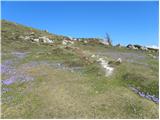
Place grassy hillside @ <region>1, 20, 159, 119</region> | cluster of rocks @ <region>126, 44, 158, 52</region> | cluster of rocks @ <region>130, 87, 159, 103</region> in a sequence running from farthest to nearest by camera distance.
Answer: cluster of rocks @ <region>126, 44, 158, 52</region> → cluster of rocks @ <region>130, 87, 159, 103</region> → grassy hillside @ <region>1, 20, 159, 119</region>

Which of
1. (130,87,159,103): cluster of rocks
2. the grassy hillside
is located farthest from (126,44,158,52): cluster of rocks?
(130,87,159,103): cluster of rocks

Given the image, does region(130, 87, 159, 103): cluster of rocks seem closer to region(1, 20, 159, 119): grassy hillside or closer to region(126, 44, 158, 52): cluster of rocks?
region(1, 20, 159, 119): grassy hillside

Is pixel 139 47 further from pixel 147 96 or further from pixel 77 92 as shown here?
pixel 77 92

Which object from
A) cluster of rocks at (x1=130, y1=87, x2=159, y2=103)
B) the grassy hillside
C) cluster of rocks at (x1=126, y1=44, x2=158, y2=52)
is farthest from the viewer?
cluster of rocks at (x1=126, y1=44, x2=158, y2=52)

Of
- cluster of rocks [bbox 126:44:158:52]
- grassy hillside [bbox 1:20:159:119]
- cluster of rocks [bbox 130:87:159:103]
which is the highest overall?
grassy hillside [bbox 1:20:159:119]

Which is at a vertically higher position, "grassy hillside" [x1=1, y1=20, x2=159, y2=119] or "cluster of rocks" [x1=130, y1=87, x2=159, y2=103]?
"grassy hillside" [x1=1, y1=20, x2=159, y2=119]

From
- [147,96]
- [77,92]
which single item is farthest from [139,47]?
[77,92]

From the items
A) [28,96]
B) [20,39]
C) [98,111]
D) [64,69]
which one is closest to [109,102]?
[98,111]

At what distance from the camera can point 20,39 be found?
249ft

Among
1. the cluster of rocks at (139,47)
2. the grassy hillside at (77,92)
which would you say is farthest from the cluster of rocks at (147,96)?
the cluster of rocks at (139,47)

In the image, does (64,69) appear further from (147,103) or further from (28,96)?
(147,103)

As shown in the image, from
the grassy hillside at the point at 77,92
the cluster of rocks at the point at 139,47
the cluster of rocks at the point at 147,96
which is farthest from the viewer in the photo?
the cluster of rocks at the point at 139,47

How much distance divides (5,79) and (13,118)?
11.6 metres

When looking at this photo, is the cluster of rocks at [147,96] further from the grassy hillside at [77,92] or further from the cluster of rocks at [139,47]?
the cluster of rocks at [139,47]
